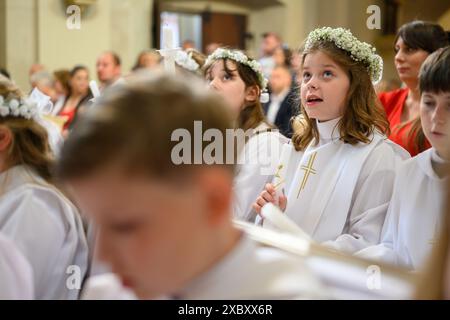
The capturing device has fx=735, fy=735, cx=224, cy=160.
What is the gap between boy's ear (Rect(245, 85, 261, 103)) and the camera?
133 inches

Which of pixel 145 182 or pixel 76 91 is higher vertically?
pixel 145 182

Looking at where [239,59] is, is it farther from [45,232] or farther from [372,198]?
[45,232]

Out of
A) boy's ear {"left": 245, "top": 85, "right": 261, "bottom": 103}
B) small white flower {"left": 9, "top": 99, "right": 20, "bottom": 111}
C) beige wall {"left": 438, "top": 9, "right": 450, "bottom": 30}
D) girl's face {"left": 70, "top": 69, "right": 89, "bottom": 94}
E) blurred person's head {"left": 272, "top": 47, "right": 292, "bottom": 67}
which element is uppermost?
beige wall {"left": 438, "top": 9, "right": 450, "bottom": 30}

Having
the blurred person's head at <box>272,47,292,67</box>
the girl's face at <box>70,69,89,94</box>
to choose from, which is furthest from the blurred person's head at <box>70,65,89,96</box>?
the blurred person's head at <box>272,47,292,67</box>

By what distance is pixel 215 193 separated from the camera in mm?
1110

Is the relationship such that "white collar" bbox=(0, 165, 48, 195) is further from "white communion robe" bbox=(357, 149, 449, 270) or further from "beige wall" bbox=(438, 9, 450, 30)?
"beige wall" bbox=(438, 9, 450, 30)

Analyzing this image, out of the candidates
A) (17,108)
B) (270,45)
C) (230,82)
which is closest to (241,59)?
(230,82)

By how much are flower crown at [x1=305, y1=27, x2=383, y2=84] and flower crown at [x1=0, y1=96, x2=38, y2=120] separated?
1017 millimetres

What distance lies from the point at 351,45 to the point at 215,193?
5.50 ft

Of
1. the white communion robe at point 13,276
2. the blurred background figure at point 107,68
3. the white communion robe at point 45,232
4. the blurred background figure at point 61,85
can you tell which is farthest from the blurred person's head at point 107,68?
the white communion robe at point 13,276

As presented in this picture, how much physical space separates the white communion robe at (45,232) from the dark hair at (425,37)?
1.76 m

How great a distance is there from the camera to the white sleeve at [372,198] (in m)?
2.35

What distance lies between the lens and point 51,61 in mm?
8062
